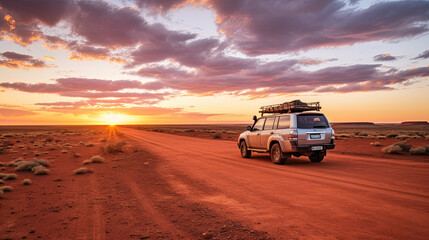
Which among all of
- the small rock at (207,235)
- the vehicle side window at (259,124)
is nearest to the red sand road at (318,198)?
the small rock at (207,235)

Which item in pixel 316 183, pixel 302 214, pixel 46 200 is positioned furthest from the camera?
pixel 316 183

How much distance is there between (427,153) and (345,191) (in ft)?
39.0

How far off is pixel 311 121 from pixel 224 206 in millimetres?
7003

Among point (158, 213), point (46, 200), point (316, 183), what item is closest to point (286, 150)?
point (316, 183)

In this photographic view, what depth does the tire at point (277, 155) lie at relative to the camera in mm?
11359

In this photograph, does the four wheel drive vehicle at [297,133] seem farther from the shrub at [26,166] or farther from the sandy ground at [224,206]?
the shrub at [26,166]

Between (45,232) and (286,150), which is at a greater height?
(286,150)

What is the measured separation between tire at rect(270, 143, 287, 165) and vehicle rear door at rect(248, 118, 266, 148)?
122 cm

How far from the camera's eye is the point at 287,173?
943cm

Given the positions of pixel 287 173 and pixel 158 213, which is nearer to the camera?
pixel 158 213

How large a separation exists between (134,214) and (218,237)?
6.68 ft

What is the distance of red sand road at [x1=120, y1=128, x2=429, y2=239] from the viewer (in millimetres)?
4273

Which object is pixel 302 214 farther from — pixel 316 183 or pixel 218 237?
pixel 316 183

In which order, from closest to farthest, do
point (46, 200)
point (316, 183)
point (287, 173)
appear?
point (46, 200)
point (316, 183)
point (287, 173)
